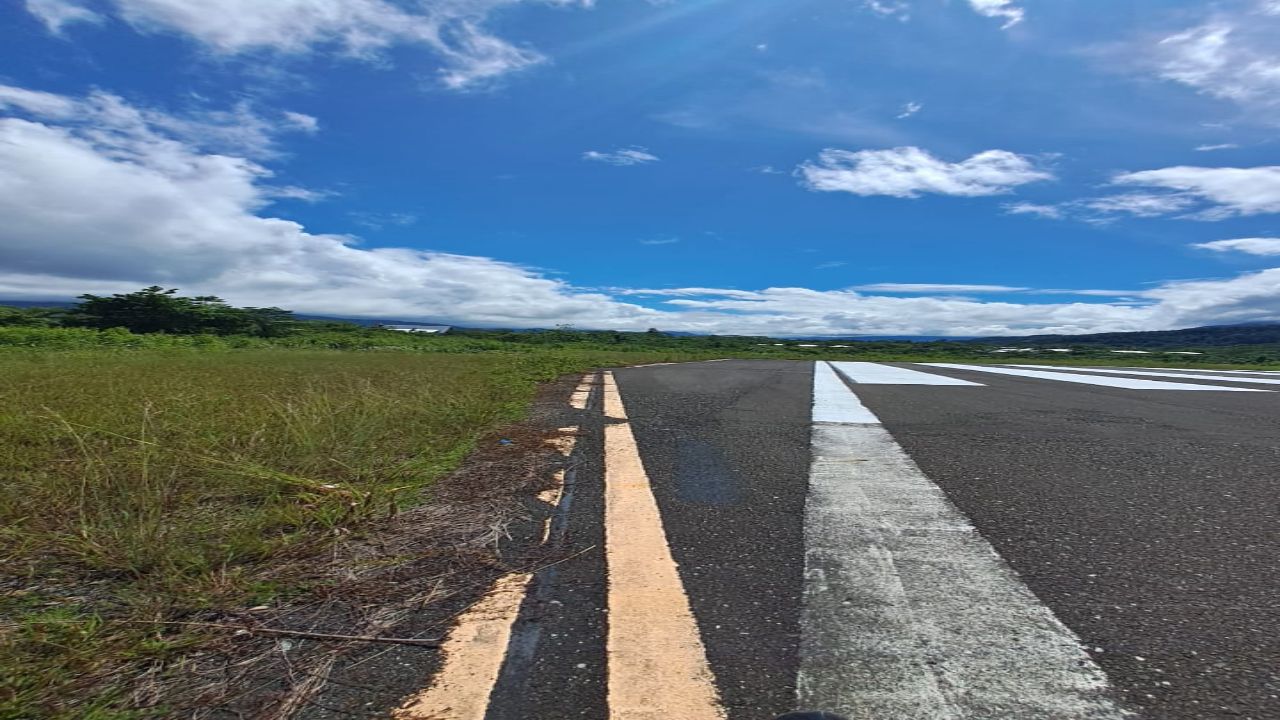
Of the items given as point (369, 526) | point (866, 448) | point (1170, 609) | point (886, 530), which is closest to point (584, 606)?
point (369, 526)

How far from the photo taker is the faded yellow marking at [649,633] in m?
1.14

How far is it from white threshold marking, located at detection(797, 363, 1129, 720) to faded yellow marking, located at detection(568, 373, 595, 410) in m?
3.32

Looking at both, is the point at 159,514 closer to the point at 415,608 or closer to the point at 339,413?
the point at 415,608

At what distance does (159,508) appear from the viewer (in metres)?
1.92

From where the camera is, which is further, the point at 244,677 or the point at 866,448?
the point at 866,448

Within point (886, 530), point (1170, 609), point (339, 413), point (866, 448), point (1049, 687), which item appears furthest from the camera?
point (339, 413)

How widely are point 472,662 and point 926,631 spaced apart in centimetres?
100

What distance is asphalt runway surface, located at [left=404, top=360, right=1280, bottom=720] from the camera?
116cm

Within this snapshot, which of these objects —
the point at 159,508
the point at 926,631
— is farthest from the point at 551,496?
the point at 926,631

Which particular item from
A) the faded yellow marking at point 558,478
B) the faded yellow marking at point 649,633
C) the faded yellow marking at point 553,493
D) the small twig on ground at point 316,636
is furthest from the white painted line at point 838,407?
the small twig on ground at point 316,636

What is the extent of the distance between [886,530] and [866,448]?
1.42 metres

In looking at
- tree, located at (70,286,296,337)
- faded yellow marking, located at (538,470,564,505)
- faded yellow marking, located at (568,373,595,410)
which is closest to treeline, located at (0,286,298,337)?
tree, located at (70,286,296,337)

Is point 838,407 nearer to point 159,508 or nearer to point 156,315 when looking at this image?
point 159,508

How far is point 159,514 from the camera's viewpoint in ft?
6.23
